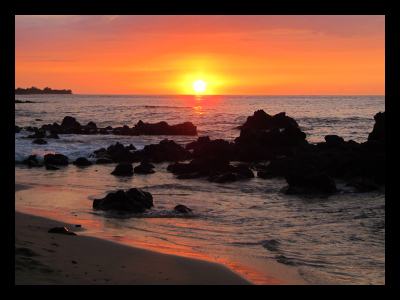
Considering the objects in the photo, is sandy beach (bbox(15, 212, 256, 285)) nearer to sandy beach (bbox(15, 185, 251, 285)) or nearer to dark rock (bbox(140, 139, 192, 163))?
sandy beach (bbox(15, 185, 251, 285))

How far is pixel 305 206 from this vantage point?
1352 cm

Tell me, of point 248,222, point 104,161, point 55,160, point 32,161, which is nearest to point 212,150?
point 104,161

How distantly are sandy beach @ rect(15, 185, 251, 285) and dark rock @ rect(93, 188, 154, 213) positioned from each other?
10.0 ft

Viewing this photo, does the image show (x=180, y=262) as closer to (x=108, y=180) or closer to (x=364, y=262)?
(x=364, y=262)

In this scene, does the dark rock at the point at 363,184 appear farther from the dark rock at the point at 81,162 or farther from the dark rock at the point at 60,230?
the dark rock at the point at 81,162

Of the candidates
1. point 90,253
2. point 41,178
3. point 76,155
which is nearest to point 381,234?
point 90,253

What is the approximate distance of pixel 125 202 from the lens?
11.9m

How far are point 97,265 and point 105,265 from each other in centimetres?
14

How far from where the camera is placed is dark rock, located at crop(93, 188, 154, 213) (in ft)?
38.7

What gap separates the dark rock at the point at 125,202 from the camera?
1178cm

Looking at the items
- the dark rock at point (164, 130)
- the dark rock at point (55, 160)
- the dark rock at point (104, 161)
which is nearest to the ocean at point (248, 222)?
the dark rock at point (55, 160)
